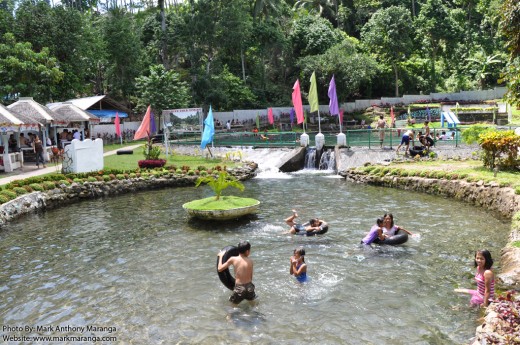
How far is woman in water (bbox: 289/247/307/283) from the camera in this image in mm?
10680

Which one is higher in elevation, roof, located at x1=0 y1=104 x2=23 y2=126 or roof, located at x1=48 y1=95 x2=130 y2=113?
A: roof, located at x1=48 y1=95 x2=130 y2=113

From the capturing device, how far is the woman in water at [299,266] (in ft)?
35.0

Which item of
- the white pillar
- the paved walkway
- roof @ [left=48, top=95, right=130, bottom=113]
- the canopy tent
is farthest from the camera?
the canopy tent

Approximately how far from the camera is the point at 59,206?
70.3 feet

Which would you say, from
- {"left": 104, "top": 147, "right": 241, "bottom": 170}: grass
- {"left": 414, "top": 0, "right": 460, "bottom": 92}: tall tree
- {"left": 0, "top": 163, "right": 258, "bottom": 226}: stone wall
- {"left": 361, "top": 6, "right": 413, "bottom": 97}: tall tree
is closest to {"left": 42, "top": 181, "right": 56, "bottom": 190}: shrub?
{"left": 0, "top": 163, "right": 258, "bottom": 226}: stone wall

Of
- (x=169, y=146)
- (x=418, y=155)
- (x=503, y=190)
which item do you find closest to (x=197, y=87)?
(x=169, y=146)

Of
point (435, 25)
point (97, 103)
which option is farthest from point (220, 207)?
point (435, 25)

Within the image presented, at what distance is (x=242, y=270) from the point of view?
370 inches

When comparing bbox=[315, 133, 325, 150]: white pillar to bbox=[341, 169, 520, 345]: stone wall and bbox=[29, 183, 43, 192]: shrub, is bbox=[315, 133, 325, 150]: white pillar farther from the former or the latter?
bbox=[29, 183, 43, 192]: shrub

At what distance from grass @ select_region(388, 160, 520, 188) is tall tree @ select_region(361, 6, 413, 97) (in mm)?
39231

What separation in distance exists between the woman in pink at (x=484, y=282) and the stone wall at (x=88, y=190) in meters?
16.8

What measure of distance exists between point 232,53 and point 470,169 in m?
42.9

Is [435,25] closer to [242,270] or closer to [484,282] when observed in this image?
[484,282]

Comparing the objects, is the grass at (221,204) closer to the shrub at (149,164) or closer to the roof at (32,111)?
the shrub at (149,164)
